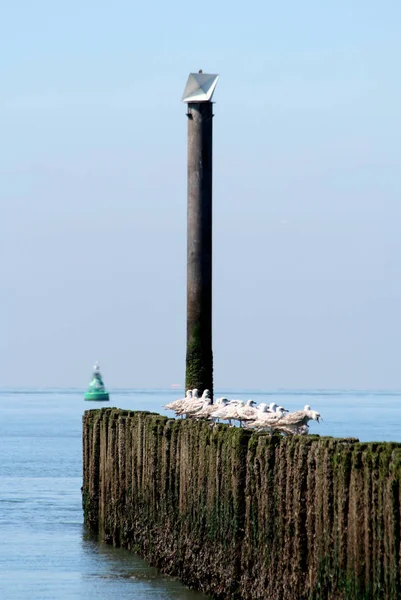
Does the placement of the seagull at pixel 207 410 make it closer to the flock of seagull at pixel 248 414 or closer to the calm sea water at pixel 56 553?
the flock of seagull at pixel 248 414

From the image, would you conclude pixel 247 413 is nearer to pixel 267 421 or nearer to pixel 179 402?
pixel 267 421

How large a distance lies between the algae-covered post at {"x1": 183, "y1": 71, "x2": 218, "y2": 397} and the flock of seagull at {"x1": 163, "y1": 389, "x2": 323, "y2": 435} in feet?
A: 1.65

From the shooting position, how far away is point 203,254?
2119cm

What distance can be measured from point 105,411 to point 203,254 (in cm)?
308

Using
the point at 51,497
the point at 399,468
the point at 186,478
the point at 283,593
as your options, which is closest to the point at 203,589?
the point at 186,478

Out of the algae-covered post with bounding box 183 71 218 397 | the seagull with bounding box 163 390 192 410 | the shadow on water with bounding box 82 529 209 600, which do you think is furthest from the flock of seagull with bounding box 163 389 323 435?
the shadow on water with bounding box 82 529 209 600

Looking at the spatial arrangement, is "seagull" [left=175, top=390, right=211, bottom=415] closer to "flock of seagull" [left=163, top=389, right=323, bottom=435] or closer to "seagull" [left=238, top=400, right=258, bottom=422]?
"flock of seagull" [left=163, top=389, right=323, bottom=435]

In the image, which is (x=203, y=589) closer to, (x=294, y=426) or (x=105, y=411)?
(x=294, y=426)

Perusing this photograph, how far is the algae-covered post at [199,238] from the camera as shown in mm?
21062

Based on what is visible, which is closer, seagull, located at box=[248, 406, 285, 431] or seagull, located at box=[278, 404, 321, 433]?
seagull, located at box=[278, 404, 321, 433]

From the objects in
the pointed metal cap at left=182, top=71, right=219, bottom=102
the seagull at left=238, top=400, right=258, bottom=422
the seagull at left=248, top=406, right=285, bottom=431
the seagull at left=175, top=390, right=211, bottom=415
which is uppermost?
the pointed metal cap at left=182, top=71, right=219, bottom=102

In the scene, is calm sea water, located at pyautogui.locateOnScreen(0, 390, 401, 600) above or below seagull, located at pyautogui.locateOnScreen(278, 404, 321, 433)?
below

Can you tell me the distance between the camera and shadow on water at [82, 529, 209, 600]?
17.5 metres

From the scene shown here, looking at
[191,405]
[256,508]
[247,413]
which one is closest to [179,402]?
[191,405]
